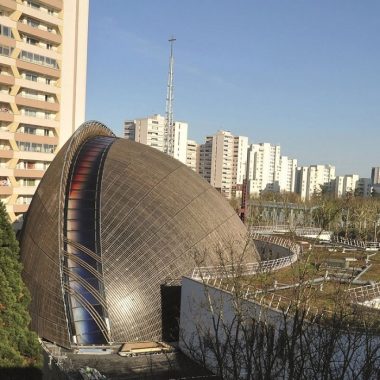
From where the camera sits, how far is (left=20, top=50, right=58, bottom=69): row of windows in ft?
136

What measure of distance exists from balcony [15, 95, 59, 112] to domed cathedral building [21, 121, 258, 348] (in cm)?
1502

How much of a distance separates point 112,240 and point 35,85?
2468 centimetres

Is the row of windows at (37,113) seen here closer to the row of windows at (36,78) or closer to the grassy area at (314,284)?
the row of windows at (36,78)

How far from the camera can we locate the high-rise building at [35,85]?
133 feet

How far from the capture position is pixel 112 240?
78.6 feet

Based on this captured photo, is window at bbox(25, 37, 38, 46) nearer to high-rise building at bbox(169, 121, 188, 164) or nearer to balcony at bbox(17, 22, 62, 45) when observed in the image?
balcony at bbox(17, 22, 62, 45)

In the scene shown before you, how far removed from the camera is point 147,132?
12312 cm

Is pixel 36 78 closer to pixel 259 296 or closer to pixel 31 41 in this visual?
pixel 31 41

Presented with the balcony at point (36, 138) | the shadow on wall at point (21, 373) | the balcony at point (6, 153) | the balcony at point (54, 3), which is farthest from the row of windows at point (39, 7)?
the shadow on wall at point (21, 373)

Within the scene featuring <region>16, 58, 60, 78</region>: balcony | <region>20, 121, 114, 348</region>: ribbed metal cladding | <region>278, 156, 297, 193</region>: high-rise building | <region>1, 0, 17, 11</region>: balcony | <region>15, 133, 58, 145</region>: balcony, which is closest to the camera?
<region>20, 121, 114, 348</region>: ribbed metal cladding

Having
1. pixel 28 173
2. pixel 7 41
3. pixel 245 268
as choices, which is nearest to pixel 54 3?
pixel 7 41

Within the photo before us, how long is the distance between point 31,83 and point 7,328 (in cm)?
2957

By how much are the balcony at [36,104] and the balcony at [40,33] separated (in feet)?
19.6

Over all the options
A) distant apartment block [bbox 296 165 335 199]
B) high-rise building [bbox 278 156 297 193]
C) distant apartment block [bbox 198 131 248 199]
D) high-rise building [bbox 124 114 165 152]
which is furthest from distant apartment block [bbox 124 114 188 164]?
distant apartment block [bbox 296 165 335 199]
